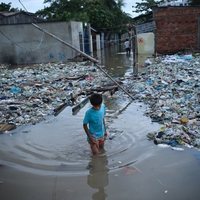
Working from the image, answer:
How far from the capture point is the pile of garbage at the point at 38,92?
28.2 ft

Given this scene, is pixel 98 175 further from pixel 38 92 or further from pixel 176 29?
pixel 176 29

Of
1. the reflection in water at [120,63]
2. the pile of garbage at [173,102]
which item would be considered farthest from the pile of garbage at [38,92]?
the pile of garbage at [173,102]

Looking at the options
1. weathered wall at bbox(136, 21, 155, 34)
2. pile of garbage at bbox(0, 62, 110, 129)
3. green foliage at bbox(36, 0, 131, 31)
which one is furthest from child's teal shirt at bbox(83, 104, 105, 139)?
green foliage at bbox(36, 0, 131, 31)

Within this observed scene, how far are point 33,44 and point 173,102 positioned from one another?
15607 millimetres

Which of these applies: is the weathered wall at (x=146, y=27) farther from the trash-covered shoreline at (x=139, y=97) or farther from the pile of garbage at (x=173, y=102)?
the pile of garbage at (x=173, y=102)

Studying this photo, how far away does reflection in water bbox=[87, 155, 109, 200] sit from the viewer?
446 cm

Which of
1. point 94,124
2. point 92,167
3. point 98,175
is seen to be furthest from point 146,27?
point 98,175

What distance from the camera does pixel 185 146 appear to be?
5.81 metres

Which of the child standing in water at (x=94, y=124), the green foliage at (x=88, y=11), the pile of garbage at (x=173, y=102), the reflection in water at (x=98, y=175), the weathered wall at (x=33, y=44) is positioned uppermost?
the green foliage at (x=88, y=11)

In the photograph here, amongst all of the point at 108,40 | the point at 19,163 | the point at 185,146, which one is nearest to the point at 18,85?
the point at 19,163

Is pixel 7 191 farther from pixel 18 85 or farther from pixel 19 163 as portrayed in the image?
pixel 18 85

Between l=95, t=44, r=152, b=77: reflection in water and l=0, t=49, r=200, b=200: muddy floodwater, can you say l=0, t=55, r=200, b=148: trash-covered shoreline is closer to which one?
l=0, t=49, r=200, b=200: muddy floodwater

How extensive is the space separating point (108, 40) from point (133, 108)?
125 feet

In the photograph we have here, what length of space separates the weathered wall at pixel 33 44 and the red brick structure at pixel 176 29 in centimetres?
575
